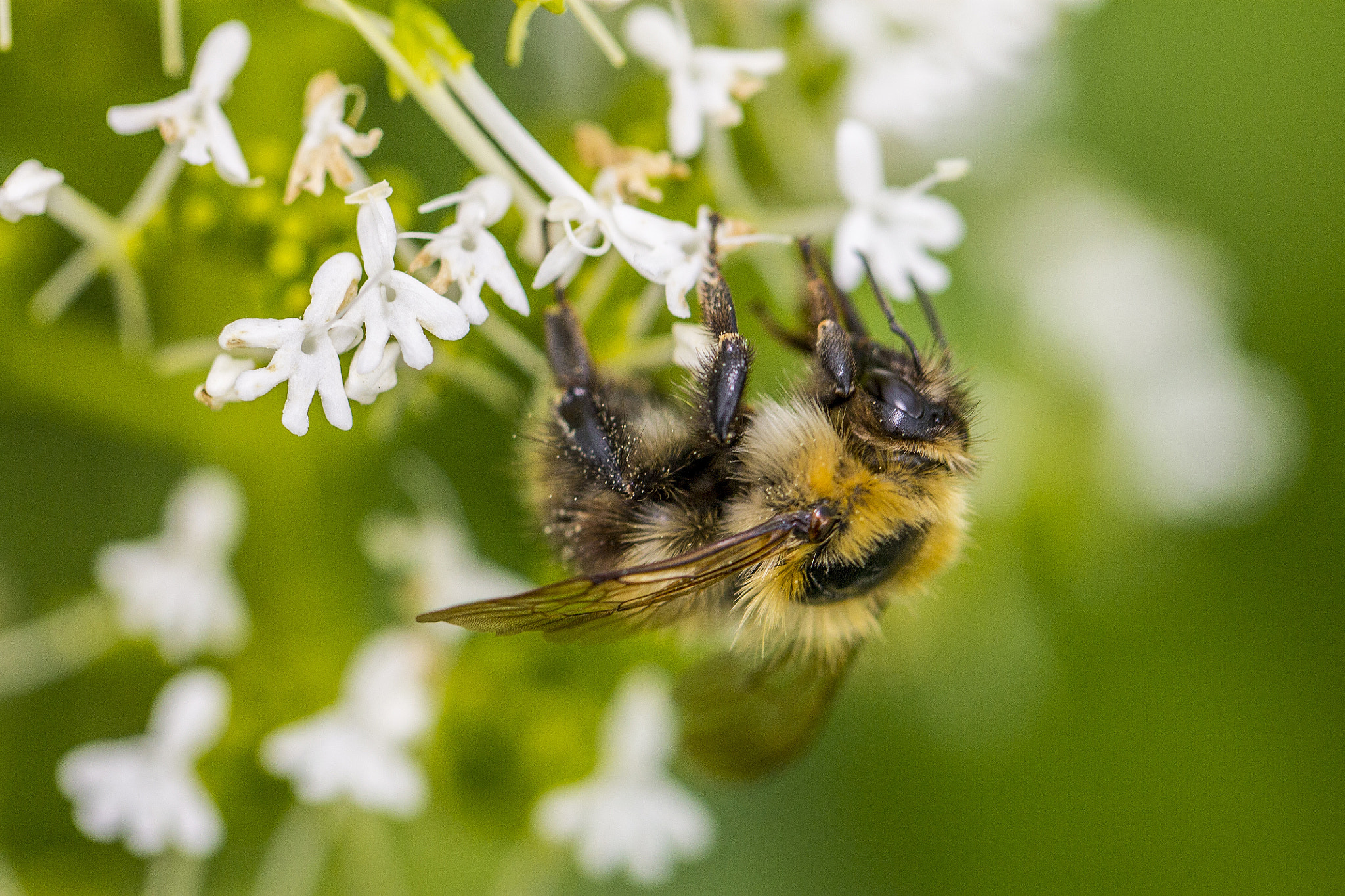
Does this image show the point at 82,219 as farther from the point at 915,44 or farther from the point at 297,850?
the point at 915,44

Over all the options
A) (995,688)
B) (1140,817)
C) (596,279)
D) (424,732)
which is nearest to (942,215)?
(596,279)

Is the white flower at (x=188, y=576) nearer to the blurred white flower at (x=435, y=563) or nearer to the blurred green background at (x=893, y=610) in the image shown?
the blurred green background at (x=893, y=610)

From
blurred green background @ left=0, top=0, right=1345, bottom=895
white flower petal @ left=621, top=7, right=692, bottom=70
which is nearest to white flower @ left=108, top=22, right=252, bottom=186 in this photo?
blurred green background @ left=0, top=0, right=1345, bottom=895

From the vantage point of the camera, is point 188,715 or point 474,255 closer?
point 474,255

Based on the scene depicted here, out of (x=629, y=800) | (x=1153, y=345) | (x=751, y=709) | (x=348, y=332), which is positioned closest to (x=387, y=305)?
(x=348, y=332)

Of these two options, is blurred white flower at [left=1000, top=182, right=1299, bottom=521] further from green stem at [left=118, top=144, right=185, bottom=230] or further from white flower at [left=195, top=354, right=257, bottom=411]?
white flower at [left=195, top=354, right=257, bottom=411]

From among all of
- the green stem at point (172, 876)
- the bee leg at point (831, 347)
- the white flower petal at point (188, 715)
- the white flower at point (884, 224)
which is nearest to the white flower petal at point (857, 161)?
the white flower at point (884, 224)

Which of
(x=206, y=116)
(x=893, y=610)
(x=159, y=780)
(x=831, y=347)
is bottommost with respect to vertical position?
(x=159, y=780)
